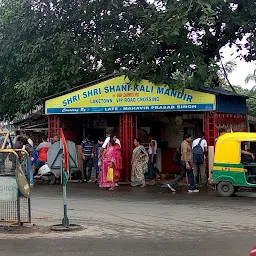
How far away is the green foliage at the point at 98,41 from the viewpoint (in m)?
18.5

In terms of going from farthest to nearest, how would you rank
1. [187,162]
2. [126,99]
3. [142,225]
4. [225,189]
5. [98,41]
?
1. [98,41]
2. [126,99]
3. [187,162]
4. [225,189]
5. [142,225]

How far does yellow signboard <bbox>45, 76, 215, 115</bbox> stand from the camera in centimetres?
1758

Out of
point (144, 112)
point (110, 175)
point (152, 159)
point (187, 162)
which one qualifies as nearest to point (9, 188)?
point (187, 162)

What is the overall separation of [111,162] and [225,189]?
13.5 ft

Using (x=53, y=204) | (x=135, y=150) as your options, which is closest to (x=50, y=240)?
(x=53, y=204)

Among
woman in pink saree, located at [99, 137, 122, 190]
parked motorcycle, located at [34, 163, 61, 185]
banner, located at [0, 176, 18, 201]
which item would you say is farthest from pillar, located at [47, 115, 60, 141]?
banner, located at [0, 176, 18, 201]

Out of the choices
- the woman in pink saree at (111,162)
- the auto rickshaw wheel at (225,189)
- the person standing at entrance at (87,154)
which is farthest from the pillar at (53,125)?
the auto rickshaw wheel at (225,189)

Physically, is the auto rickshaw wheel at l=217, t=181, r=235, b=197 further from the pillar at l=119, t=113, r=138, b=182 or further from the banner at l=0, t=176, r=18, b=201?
the banner at l=0, t=176, r=18, b=201

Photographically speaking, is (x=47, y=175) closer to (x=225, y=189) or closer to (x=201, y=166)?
(x=201, y=166)

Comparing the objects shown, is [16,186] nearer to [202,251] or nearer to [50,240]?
[50,240]

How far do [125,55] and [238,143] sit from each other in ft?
28.8

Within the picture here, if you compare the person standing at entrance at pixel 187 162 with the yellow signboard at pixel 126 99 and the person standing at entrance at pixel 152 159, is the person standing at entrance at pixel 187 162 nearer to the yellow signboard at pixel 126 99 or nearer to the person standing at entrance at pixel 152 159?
the yellow signboard at pixel 126 99

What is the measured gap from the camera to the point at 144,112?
1872 centimetres

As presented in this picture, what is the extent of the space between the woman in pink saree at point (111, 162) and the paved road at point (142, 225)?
1355 mm
